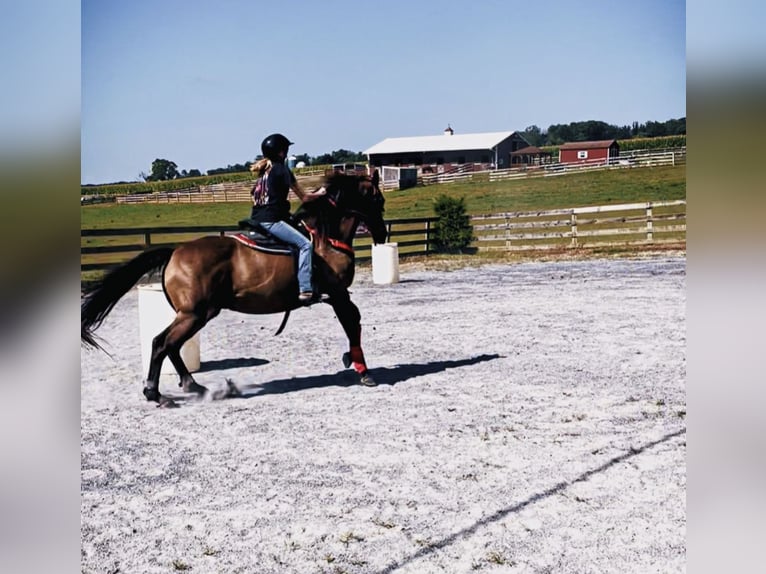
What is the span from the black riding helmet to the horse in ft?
1.57

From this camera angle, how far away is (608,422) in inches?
191

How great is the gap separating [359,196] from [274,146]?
0.73 m

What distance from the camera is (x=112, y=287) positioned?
4.90 m

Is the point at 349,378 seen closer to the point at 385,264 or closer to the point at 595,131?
the point at 595,131

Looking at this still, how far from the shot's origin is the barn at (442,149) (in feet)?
21.3

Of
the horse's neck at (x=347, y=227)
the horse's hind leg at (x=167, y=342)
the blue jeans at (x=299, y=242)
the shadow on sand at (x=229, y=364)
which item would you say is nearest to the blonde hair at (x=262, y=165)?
the blue jeans at (x=299, y=242)

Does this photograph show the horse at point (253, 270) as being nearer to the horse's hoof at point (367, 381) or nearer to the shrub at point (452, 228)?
the horse's hoof at point (367, 381)

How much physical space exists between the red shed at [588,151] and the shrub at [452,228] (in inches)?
72.8

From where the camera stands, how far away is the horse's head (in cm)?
547

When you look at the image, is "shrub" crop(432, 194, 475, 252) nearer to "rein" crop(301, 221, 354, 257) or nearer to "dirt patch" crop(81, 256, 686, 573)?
"dirt patch" crop(81, 256, 686, 573)

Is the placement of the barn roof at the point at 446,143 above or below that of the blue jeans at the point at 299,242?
above

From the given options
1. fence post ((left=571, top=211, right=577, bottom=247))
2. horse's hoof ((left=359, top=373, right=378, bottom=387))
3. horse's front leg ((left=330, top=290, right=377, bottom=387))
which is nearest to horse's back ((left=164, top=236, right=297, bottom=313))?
horse's front leg ((left=330, top=290, right=377, bottom=387))
